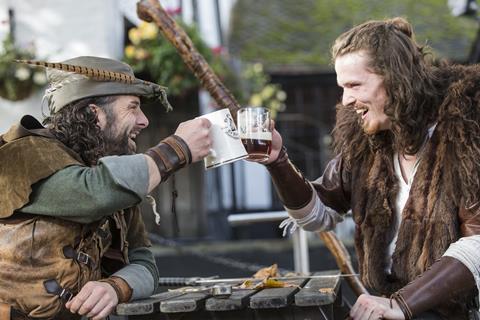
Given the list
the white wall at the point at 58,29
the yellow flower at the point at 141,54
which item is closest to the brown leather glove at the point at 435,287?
the white wall at the point at 58,29

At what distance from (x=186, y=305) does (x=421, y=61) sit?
1195 millimetres

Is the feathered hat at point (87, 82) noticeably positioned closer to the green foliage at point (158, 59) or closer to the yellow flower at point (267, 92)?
the green foliage at point (158, 59)

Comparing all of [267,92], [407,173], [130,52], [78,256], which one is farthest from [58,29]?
[78,256]

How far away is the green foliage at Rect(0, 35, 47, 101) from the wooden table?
A: 6141 millimetres

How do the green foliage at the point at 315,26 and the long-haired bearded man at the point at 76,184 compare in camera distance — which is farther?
the green foliage at the point at 315,26

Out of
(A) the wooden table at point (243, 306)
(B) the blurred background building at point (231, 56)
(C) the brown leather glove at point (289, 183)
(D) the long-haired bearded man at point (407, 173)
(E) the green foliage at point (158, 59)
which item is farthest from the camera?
(E) the green foliage at point (158, 59)

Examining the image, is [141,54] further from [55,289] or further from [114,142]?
[55,289]

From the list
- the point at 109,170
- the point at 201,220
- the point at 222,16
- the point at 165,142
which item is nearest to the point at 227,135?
the point at 165,142

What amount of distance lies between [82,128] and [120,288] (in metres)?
0.51

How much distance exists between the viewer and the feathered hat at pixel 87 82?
2611mm

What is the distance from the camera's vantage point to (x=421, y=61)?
2.84 m

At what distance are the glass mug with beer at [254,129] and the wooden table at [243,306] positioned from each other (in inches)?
18.5

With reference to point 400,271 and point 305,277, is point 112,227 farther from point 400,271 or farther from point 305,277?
point 400,271

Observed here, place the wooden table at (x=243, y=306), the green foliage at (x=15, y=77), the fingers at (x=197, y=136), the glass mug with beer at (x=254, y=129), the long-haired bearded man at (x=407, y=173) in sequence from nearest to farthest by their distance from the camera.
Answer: the wooden table at (x=243, y=306) < the fingers at (x=197, y=136) < the long-haired bearded man at (x=407, y=173) < the glass mug with beer at (x=254, y=129) < the green foliage at (x=15, y=77)
